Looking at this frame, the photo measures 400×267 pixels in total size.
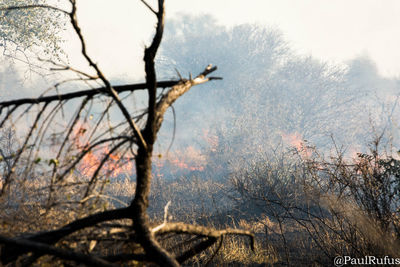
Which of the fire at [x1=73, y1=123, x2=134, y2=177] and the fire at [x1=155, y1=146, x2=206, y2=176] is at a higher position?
the fire at [x1=155, y1=146, x2=206, y2=176]

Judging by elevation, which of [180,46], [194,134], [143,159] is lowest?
[143,159]

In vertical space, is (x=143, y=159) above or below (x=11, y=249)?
above

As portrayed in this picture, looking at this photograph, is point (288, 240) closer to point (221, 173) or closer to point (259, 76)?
point (221, 173)

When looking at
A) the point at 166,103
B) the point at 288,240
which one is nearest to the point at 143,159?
the point at 166,103

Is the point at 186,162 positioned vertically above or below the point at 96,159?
above

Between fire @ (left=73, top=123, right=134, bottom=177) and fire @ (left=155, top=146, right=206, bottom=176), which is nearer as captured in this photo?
fire @ (left=73, top=123, right=134, bottom=177)

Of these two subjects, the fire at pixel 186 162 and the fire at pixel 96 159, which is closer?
the fire at pixel 96 159

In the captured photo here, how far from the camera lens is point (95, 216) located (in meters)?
1.40

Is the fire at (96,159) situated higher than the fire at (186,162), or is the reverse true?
the fire at (186,162)

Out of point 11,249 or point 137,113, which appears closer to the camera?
point 11,249

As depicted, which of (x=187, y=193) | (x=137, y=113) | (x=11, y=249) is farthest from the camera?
(x=187, y=193)

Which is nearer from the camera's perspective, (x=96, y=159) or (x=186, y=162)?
(x=96, y=159)

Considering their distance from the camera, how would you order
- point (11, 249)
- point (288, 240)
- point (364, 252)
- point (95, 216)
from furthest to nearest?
point (288, 240) → point (364, 252) → point (95, 216) → point (11, 249)

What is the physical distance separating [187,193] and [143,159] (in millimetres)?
13702
